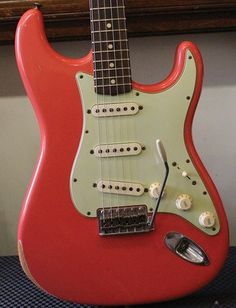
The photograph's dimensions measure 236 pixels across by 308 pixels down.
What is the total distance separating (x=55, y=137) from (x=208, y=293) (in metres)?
0.40

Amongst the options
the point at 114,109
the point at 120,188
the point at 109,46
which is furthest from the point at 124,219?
the point at 109,46

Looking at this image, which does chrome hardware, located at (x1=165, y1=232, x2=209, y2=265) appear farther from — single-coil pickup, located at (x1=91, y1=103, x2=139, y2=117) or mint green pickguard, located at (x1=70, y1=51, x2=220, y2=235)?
single-coil pickup, located at (x1=91, y1=103, x2=139, y2=117)

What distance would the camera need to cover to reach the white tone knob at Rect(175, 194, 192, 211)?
67 centimetres

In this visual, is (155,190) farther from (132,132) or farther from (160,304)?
(160,304)

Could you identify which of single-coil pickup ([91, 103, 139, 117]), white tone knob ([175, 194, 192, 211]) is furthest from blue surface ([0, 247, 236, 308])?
single-coil pickup ([91, 103, 139, 117])

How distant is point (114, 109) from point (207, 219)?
0.23 m

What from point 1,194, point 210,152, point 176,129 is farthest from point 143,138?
point 1,194

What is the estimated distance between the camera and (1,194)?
959 mm

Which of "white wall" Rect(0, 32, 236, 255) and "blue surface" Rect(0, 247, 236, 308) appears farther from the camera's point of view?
"white wall" Rect(0, 32, 236, 255)

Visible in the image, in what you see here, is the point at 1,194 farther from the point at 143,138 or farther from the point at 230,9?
the point at 230,9

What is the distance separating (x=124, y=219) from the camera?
680 mm

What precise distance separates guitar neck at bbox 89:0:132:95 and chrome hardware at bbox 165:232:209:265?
25 cm

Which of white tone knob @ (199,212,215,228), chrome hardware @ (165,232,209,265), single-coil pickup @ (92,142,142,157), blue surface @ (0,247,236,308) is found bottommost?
blue surface @ (0,247,236,308)

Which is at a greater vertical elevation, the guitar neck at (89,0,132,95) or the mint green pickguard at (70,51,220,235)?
the guitar neck at (89,0,132,95)
